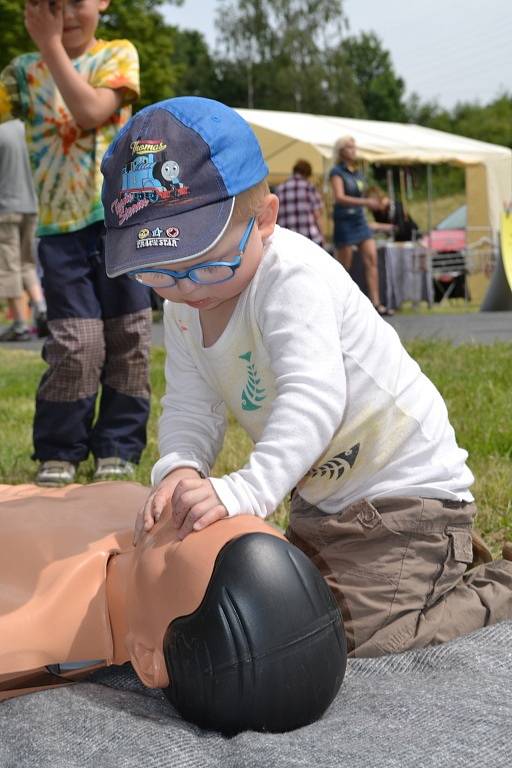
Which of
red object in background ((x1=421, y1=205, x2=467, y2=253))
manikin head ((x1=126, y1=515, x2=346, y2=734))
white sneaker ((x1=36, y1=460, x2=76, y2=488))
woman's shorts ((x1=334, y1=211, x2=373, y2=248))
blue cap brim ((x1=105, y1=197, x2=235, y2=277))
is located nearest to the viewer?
manikin head ((x1=126, y1=515, x2=346, y2=734))

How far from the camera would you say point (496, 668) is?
2020 millimetres

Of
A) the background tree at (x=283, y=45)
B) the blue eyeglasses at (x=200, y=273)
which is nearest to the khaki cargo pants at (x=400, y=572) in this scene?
the blue eyeglasses at (x=200, y=273)

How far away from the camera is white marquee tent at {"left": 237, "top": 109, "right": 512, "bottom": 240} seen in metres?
16.3

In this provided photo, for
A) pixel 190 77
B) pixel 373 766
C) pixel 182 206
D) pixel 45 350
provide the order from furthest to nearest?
pixel 190 77 < pixel 45 350 < pixel 182 206 < pixel 373 766

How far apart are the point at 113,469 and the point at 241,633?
2.14m

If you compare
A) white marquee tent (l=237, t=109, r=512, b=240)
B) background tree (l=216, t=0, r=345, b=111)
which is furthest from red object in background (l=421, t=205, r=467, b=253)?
background tree (l=216, t=0, r=345, b=111)

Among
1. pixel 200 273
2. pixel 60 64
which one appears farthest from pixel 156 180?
pixel 60 64

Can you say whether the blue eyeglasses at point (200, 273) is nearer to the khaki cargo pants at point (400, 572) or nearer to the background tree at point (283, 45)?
the khaki cargo pants at point (400, 572)

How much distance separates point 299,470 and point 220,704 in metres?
0.46

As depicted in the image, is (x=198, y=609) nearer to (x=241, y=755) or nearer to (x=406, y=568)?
A: (x=241, y=755)

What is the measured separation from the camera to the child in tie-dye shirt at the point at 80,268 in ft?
12.5

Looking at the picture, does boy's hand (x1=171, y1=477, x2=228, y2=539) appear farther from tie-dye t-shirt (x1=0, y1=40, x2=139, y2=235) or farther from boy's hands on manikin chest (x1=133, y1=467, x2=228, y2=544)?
tie-dye t-shirt (x1=0, y1=40, x2=139, y2=235)

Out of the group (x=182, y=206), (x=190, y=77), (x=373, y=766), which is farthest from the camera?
(x=190, y=77)

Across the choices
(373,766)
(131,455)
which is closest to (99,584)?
(373,766)
